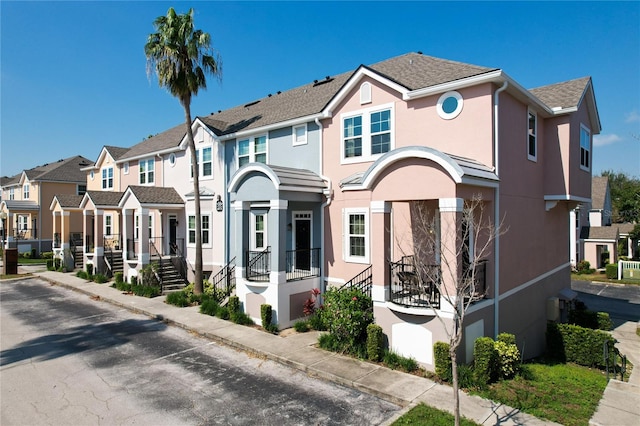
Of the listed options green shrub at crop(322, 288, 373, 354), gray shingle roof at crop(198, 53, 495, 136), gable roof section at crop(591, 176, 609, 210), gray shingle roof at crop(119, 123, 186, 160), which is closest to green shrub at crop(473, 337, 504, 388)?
green shrub at crop(322, 288, 373, 354)

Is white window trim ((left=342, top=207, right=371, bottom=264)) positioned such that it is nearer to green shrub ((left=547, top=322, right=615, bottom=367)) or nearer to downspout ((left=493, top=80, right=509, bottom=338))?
downspout ((left=493, top=80, right=509, bottom=338))

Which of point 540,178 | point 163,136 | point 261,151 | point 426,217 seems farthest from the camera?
point 163,136

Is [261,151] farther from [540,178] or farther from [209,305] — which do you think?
[540,178]

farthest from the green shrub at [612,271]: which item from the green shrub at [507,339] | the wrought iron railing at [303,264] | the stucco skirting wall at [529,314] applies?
the wrought iron railing at [303,264]

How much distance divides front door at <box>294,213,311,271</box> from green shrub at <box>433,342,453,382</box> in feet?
23.6

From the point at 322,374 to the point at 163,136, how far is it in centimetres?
2232

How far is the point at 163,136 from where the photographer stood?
26094mm

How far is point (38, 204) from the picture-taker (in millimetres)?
38375

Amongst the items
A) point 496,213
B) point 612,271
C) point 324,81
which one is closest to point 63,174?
point 324,81

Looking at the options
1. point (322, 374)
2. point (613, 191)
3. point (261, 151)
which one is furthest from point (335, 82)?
point (613, 191)

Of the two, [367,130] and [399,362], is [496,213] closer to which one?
[399,362]

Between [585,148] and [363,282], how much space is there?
1158cm

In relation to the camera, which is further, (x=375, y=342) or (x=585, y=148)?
(x=585, y=148)

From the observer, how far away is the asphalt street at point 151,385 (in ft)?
24.1
